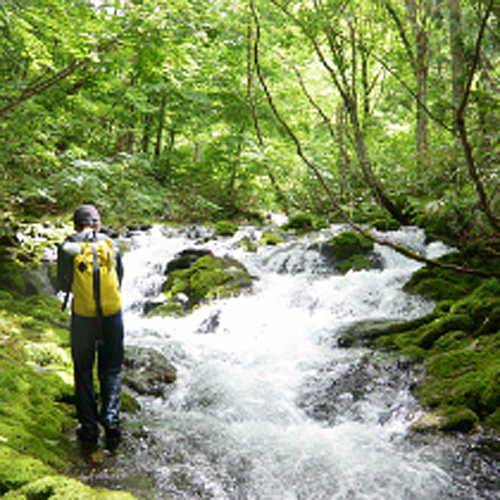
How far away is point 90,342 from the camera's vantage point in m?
3.32

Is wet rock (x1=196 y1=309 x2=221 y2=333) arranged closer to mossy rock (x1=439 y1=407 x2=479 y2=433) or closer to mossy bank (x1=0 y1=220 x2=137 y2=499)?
mossy bank (x1=0 y1=220 x2=137 y2=499)

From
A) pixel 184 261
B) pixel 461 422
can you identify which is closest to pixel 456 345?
pixel 461 422

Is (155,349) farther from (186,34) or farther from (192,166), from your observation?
(192,166)

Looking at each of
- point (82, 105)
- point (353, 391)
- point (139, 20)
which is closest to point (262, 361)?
point (353, 391)

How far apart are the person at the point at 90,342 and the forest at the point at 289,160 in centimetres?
29

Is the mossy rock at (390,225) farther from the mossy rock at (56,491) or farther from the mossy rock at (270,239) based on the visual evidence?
the mossy rock at (56,491)

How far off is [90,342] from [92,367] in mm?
246

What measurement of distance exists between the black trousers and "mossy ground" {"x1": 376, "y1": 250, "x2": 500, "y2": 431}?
310 centimetres

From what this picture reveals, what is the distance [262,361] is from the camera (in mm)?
6371

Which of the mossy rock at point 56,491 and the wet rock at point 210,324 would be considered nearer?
the mossy rock at point 56,491

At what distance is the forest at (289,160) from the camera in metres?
3.14

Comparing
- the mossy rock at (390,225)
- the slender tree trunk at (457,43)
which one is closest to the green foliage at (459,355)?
the slender tree trunk at (457,43)

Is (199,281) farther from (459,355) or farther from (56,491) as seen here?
(56,491)

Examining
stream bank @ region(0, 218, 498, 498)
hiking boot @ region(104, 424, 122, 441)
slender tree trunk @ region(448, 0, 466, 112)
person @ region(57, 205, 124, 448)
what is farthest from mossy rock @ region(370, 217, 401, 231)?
hiking boot @ region(104, 424, 122, 441)
